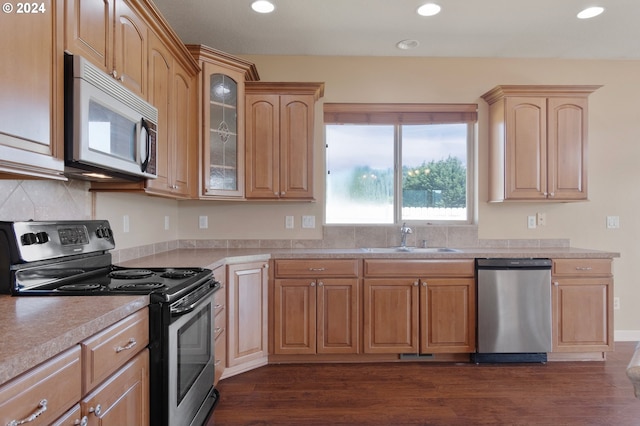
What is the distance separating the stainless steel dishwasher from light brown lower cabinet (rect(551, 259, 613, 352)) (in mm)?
145

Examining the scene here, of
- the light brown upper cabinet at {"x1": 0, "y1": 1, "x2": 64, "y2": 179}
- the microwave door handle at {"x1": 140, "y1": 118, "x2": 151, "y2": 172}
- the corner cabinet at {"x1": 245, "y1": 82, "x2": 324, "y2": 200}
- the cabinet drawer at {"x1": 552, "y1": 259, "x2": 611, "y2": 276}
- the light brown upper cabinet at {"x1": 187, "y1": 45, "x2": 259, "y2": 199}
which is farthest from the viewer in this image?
the corner cabinet at {"x1": 245, "y1": 82, "x2": 324, "y2": 200}

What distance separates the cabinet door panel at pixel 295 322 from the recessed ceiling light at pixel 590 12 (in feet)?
9.63

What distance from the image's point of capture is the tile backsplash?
61.2 inches

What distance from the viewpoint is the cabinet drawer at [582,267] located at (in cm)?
295

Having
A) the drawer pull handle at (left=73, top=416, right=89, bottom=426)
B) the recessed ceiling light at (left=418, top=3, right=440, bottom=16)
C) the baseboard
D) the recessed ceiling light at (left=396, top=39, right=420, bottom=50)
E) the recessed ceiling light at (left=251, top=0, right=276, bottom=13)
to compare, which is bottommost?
the baseboard

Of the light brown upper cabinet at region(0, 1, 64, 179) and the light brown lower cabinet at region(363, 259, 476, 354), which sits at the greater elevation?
the light brown upper cabinet at region(0, 1, 64, 179)

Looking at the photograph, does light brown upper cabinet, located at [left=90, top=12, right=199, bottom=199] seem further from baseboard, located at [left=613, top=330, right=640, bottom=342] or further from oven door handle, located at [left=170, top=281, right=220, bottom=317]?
baseboard, located at [left=613, top=330, right=640, bottom=342]

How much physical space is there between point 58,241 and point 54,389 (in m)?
1.00

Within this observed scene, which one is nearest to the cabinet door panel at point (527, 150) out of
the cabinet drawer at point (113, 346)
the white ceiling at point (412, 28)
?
the white ceiling at point (412, 28)

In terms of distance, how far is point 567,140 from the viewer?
3.19 m

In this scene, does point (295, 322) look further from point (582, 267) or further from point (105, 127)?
point (582, 267)

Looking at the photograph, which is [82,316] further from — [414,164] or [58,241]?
[414,164]

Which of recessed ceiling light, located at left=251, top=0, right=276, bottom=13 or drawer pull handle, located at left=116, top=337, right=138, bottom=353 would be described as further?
recessed ceiling light, located at left=251, top=0, right=276, bottom=13

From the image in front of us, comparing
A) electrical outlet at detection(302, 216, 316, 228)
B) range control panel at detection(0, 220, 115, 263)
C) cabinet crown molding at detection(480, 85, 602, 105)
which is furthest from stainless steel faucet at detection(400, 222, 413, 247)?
range control panel at detection(0, 220, 115, 263)
